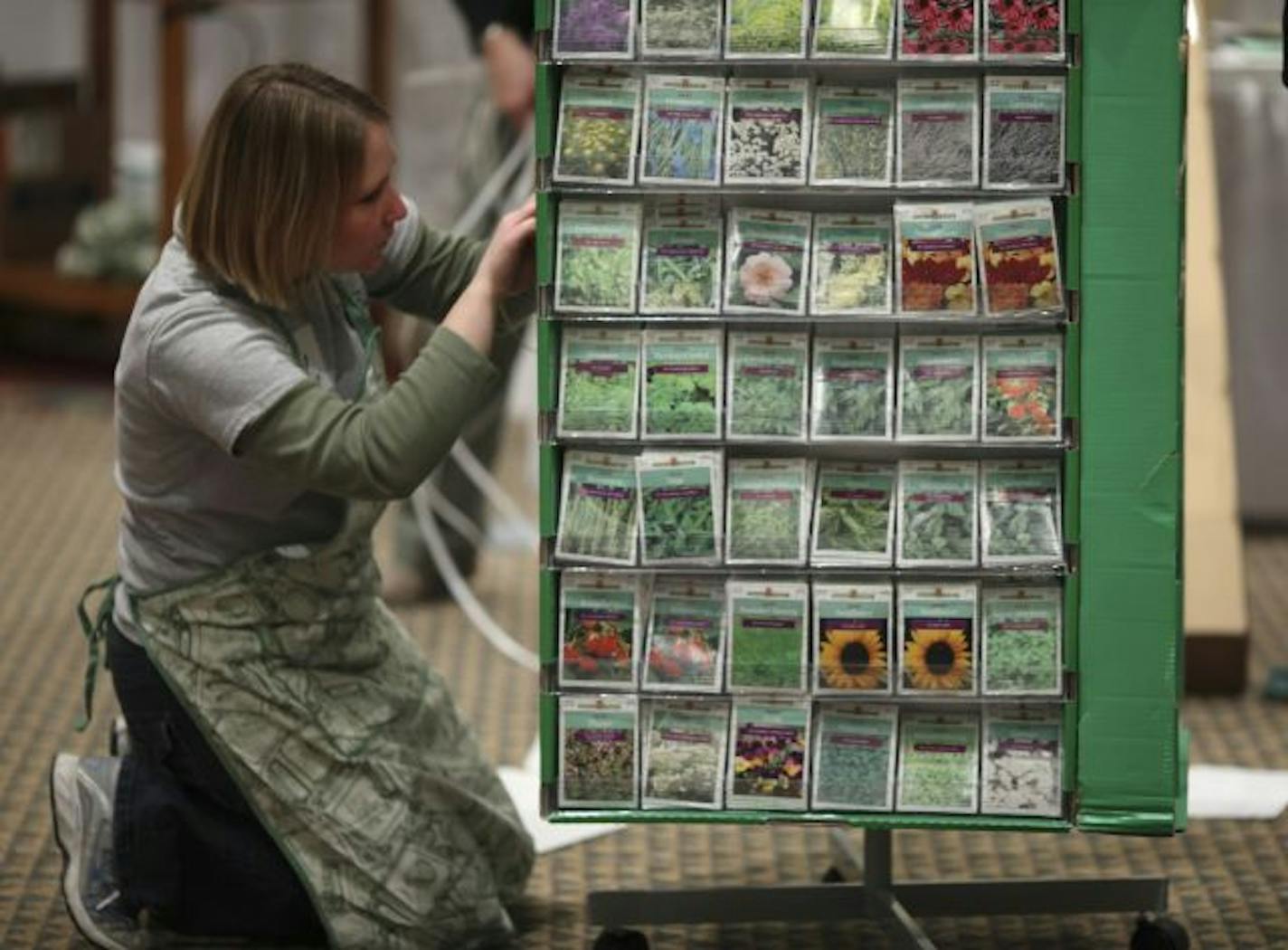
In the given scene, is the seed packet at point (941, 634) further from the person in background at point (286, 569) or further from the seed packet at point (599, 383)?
the person in background at point (286, 569)

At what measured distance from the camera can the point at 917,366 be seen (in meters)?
2.49

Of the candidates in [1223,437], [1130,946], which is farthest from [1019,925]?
[1223,437]

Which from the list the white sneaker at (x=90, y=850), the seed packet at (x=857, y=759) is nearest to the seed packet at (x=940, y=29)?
the seed packet at (x=857, y=759)

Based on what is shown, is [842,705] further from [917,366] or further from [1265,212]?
[1265,212]

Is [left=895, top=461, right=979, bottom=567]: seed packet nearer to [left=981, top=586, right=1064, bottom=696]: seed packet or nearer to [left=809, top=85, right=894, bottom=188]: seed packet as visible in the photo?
[left=981, top=586, right=1064, bottom=696]: seed packet

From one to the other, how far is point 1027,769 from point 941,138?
2.02ft

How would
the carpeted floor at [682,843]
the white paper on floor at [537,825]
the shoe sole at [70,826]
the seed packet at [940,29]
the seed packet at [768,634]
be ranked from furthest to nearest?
the white paper on floor at [537,825]
the carpeted floor at [682,843]
the shoe sole at [70,826]
the seed packet at [768,634]
the seed packet at [940,29]

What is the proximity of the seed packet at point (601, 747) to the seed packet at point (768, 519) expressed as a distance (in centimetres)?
19

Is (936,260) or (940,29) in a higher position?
(940,29)

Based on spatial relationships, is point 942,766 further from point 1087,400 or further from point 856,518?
point 1087,400

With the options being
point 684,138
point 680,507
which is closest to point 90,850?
point 680,507

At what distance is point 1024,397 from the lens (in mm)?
2482

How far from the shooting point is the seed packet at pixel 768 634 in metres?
2.53

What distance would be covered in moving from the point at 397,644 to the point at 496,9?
1614 mm
